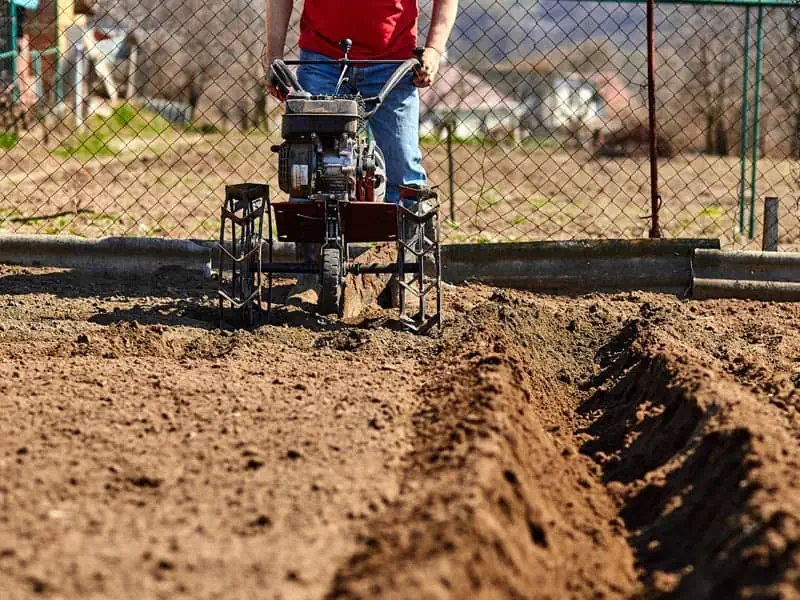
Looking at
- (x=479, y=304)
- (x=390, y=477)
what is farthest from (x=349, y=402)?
(x=479, y=304)

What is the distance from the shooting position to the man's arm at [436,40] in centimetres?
607

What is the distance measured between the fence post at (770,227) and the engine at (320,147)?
285cm

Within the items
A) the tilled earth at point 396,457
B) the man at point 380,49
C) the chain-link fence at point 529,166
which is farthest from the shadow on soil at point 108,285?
the chain-link fence at point 529,166

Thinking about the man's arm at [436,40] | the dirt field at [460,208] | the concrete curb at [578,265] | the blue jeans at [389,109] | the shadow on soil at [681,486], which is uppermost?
the man's arm at [436,40]

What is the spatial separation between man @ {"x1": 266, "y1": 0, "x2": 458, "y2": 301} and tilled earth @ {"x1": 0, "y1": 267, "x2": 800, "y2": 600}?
103 cm

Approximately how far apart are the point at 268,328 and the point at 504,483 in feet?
8.01

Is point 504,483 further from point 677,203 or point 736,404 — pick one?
point 677,203

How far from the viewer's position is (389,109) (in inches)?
253

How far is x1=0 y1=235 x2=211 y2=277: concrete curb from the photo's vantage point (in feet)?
23.4

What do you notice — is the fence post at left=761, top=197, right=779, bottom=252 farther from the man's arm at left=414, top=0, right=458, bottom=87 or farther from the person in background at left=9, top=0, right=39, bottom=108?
the person in background at left=9, top=0, right=39, bottom=108

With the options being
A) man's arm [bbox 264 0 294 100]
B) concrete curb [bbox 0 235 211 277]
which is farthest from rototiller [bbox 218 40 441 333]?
concrete curb [bbox 0 235 211 277]

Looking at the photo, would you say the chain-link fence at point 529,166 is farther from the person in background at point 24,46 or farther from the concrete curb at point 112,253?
the concrete curb at point 112,253

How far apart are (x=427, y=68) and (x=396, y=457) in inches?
113

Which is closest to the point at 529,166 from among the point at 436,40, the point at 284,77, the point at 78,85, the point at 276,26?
the point at 78,85
